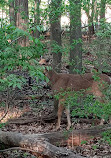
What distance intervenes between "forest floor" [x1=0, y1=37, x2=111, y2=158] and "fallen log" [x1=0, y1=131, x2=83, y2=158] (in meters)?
0.40

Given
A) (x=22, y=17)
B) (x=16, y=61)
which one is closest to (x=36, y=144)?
(x=16, y=61)

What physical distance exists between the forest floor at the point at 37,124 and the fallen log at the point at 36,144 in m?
0.40

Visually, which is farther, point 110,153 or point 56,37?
point 56,37

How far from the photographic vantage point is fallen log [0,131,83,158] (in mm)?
4764

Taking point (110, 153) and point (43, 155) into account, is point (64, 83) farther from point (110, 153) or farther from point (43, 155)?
point (43, 155)

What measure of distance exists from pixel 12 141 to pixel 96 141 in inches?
86.7

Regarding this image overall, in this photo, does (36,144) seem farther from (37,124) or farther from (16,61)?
(37,124)

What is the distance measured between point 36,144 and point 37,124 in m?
3.65

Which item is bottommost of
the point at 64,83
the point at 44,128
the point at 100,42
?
the point at 44,128

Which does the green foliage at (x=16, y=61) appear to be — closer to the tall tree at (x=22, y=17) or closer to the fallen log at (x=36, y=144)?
the tall tree at (x=22, y=17)

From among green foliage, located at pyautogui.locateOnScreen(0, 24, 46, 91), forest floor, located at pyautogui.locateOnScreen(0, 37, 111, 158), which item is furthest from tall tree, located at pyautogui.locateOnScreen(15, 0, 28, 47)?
forest floor, located at pyautogui.locateOnScreen(0, 37, 111, 158)

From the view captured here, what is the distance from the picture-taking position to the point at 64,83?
8.88 meters

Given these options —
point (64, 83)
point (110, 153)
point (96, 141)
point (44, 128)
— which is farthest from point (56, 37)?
point (110, 153)

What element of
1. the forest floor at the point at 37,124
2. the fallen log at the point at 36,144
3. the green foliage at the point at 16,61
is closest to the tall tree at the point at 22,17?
the green foliage at the point at 16,61
